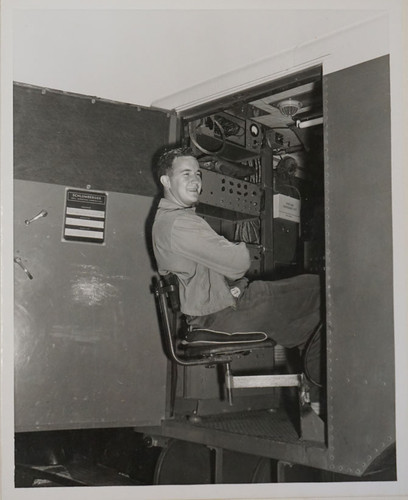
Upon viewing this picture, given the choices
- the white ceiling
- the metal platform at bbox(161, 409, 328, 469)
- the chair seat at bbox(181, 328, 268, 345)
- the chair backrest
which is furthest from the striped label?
the metal platform at bbox(161, 409, 328, 469)

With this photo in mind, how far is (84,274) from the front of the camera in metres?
3.46

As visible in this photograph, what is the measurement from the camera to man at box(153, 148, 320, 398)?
9.50 feet

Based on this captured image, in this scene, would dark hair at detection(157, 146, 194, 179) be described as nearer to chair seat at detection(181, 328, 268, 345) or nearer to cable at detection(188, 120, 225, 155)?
cable at detection(188, 120, 225, 155)

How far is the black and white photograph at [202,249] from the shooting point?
8.03ft

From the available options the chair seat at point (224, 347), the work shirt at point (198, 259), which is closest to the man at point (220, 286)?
the work shirt at point (198, 259)

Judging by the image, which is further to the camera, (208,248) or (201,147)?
(201,147)

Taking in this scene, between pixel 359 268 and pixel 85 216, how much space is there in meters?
1.74

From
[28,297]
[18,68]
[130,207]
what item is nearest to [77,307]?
[28,297]

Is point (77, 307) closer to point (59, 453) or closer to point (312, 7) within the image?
point (59, 453)

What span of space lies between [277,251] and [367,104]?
1812 millimetres

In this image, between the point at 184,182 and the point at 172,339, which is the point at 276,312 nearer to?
the point at 172,339

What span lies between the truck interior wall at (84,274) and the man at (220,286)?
1.97 feet

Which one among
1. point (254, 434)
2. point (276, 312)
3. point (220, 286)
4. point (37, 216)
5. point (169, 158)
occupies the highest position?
point (169, 158)

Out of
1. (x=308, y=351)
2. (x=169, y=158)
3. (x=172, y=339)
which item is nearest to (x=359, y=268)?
(x=308, y=351)
